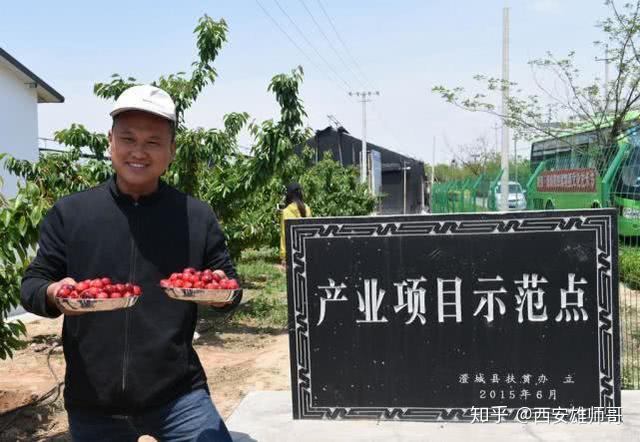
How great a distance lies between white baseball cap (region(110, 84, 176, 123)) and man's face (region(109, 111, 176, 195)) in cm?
5

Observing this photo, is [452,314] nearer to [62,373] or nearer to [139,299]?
[139,299]

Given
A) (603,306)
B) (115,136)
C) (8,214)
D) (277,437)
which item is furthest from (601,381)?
(8,214)

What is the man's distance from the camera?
2072 millimetres

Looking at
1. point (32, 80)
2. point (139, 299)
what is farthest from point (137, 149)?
point (32, 80)

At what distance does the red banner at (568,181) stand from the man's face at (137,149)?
10.0m

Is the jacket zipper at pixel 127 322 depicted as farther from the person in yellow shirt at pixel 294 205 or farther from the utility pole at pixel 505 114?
the utility pole at pixel 505 114

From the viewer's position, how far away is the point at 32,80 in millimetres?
12539

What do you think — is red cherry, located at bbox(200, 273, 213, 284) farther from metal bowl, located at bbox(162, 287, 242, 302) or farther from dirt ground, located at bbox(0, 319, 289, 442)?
dirt ground, located at bbox(0, 319, 289, 442)

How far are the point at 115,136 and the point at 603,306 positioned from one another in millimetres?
2754

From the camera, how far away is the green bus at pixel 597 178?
9664 millimetres

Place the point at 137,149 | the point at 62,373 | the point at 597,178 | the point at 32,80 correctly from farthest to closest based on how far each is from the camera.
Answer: the point at 32,80 → the point at 597,178 → the point at 62,373 → the point at 137,149

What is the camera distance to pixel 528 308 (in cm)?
367

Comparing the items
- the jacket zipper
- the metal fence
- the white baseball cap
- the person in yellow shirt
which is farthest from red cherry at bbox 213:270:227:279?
the person in yellow shirt

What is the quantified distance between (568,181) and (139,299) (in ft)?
41.4
